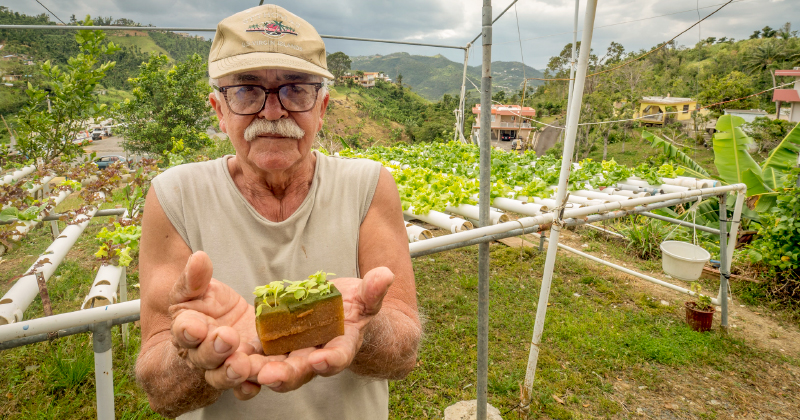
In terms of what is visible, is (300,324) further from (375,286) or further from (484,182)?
(484,182)

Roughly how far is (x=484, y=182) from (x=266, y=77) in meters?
1.35

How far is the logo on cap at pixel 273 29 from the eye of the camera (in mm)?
1433

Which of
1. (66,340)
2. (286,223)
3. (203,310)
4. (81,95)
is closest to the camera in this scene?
(203,310)

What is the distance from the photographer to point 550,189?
480 centimetres

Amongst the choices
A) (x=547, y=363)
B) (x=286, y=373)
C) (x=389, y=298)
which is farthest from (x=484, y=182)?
(x=547, y=363)

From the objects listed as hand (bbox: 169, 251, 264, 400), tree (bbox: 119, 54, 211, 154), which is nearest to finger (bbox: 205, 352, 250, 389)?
hand (bbox: 169, 251, 264, 400)

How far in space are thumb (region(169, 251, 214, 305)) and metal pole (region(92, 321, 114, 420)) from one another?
71 centimetres

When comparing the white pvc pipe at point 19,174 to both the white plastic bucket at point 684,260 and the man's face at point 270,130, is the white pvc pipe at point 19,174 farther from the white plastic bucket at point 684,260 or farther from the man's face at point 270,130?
the white plastic bucket at point 684,260

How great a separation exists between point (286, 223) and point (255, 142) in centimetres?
33

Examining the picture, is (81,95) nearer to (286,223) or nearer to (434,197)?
(434,197)

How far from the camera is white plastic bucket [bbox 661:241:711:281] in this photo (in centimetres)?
428

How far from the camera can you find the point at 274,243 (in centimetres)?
151

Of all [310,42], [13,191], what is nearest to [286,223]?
[310,42]

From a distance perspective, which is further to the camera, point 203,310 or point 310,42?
point 310,42
